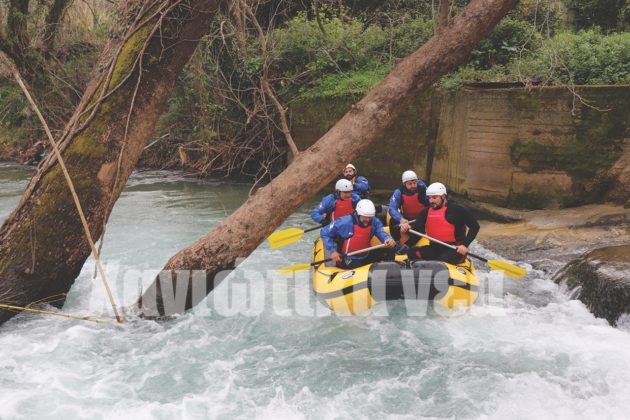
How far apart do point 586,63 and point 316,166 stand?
6.06m

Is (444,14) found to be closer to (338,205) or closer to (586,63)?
(338,205)

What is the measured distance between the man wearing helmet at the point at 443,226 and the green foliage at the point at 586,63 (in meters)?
3.22

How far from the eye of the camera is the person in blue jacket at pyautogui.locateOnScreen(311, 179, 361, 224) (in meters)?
7.31

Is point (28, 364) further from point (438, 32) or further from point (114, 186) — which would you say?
point (438, 32)

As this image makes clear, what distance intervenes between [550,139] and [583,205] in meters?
1.12

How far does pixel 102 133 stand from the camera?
5.07 metres

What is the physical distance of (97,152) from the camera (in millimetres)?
5070

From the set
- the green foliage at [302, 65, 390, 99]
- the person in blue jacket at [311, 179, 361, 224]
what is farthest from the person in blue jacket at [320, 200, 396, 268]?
the green foliage at [302, 65, 390, 99]

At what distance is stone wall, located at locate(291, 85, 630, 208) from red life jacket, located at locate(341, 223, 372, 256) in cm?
372

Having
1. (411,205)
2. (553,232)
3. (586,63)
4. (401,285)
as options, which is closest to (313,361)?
(401,285)

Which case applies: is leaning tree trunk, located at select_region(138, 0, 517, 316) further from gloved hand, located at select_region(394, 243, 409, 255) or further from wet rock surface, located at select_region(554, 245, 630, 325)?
wet rock surface, located at select_region(554, 245, 630, 325)

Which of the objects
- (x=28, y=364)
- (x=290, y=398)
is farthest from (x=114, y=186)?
(x=290, y=398)

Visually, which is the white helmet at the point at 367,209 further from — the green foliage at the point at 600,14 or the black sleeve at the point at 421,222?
the green foliage at the point at 600,14

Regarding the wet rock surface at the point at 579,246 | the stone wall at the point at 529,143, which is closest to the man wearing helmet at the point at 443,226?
the wet rock surface at the point at 579,246
